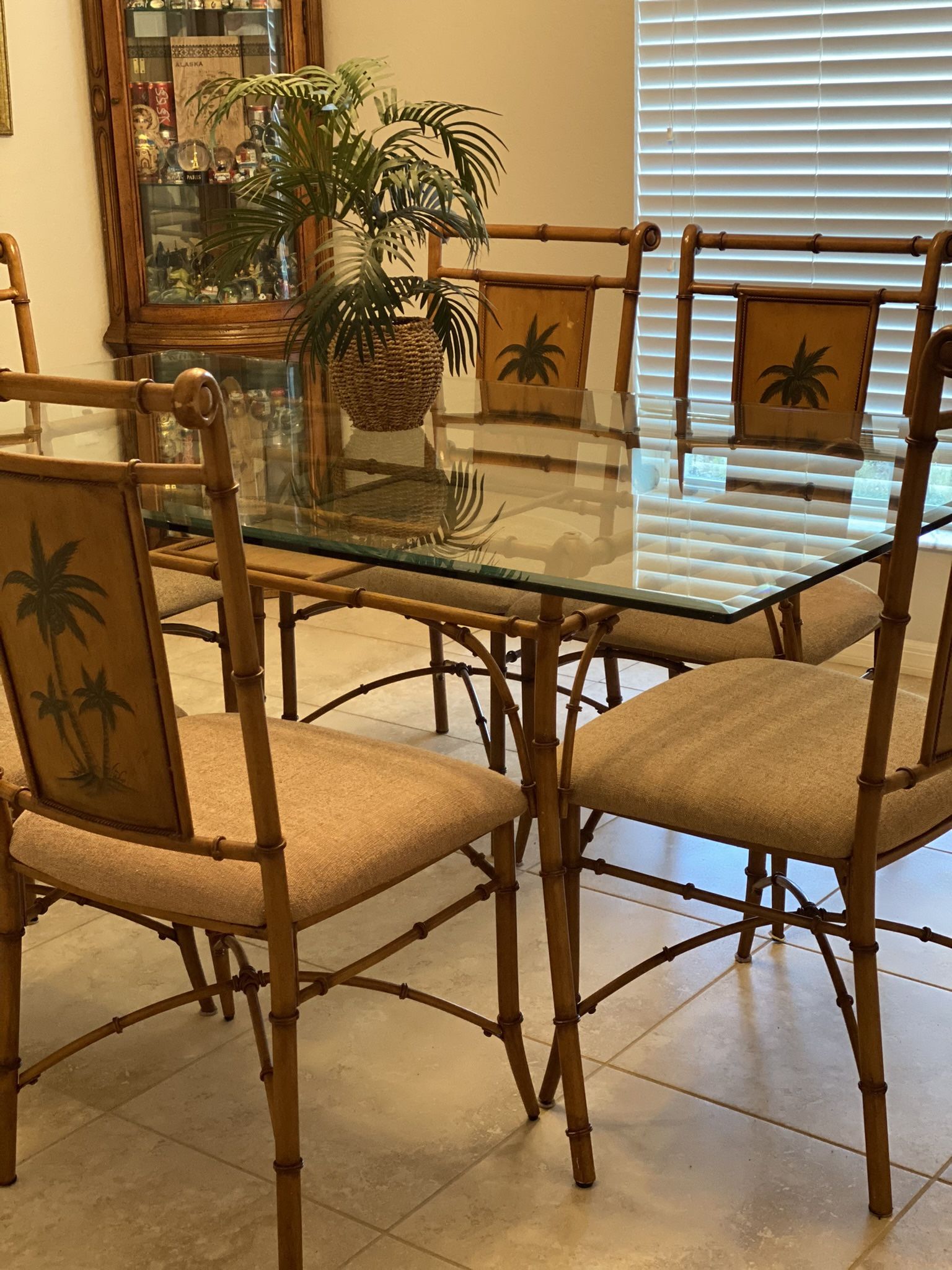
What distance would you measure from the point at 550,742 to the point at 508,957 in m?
0.29

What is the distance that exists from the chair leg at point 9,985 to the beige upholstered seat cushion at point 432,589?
94cm

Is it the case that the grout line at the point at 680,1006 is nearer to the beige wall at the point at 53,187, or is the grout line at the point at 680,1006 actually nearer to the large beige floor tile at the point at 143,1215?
the large beige floor tile at the point at 143,1215

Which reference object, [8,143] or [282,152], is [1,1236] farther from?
[8,143]

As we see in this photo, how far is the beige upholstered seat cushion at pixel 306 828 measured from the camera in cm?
142

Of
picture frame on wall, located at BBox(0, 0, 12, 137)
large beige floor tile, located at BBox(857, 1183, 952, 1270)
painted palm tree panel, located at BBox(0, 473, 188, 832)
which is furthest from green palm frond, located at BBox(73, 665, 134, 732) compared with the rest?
picture frame on wall, located at BBox(0, 0, 12, 137)

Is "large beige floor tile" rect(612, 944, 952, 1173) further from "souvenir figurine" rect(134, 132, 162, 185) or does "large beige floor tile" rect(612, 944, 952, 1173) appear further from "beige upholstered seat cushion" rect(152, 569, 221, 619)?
"souvenir figurine" rect(134, 132, 162, 185)

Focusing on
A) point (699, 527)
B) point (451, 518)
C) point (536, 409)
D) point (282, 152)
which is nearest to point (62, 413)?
point (282, 152)

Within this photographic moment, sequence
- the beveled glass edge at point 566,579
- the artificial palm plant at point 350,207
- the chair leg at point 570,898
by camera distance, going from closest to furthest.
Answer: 1. the beveled glass edge at point 566,579
2. the chair leg at point 570,898
3. the artificial palm plant at point 350,207

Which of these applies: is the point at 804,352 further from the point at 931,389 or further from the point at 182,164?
the point at 182,164

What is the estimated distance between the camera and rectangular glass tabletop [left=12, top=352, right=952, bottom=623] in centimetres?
153

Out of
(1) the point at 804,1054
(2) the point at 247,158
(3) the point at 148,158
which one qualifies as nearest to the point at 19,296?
(3) the point at 148,158

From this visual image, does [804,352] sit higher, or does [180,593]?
[804,352]

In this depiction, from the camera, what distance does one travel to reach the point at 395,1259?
5.03 feet

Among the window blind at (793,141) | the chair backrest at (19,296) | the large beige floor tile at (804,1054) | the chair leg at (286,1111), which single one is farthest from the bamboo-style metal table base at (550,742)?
the window blind at (793,141)
